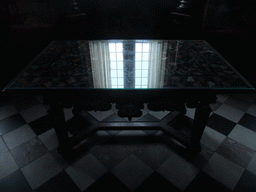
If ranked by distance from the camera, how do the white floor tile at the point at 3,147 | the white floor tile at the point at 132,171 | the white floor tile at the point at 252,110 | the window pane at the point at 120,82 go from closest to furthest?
the window pane at the point at 120,82 → the white floor tile at the point at 132,171 → the white floor tile at the point at 3,147 → the white floor tile at the point at 252,110

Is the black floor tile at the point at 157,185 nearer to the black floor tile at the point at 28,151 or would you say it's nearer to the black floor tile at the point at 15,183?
the black floor tile at the point at 15,183

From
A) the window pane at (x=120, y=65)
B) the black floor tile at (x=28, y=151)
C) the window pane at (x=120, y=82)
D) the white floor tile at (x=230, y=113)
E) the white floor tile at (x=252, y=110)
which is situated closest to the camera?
the window pane at (x=120, y=82)

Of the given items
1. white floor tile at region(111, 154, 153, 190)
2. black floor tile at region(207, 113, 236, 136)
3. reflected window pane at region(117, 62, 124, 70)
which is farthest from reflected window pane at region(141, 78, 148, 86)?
black floor tile at region(207, 113, 236, 136)

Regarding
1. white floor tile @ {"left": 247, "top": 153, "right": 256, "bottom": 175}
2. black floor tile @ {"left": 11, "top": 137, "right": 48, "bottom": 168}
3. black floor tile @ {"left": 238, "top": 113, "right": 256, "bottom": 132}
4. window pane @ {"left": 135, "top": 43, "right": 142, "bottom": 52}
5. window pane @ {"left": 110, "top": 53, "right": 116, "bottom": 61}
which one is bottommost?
white floor tile @ {"left": 247, "top": 153, "right": 256, "bottom": 175}

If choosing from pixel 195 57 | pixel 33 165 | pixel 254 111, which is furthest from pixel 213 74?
pixel 33 165

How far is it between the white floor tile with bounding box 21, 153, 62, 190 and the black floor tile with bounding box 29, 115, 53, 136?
436 mm

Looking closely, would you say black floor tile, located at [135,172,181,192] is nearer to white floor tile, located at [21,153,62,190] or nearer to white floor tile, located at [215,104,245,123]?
white floor tile, located at [21,153,62,190]

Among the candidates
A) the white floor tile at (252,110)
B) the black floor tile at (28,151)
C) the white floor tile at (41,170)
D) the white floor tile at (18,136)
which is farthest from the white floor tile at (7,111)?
the white floor tile at (252,110)

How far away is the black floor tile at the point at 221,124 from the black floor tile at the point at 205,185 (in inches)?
28.6

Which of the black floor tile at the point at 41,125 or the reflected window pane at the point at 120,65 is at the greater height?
the reflected window pane at the point at 120,65

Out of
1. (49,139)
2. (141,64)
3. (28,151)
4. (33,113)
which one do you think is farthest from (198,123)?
(33,113)

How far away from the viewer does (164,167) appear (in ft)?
5.30

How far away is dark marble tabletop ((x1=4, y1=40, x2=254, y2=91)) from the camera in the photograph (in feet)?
3.88

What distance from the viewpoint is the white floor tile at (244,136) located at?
Answer: 1887 mm
